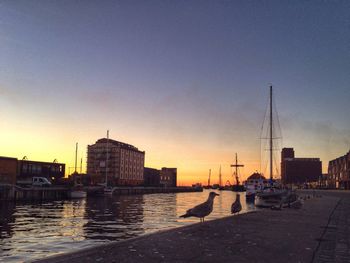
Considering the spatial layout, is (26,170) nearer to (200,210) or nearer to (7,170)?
(7,170)

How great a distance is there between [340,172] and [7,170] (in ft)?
462

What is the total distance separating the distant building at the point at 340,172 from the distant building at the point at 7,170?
123854 millimetres

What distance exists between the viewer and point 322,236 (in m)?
14.0

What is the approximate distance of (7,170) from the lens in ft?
237

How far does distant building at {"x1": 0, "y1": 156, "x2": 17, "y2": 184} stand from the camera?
71.3 metres

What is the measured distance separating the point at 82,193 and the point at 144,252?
81.0 m

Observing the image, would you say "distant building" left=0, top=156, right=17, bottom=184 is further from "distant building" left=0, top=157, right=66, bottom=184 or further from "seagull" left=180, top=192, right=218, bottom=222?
"seagull" left=180, top=192, right=218, bottom=222

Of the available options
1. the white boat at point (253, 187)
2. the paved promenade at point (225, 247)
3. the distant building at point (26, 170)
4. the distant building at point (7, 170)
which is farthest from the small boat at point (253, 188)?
the paved promenade at point (225, 247)

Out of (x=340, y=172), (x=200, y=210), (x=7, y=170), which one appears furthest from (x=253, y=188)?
(x=340, y=172)

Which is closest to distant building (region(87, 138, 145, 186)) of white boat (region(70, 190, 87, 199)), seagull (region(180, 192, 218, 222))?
white boat (region(70, 190, 87, 199))

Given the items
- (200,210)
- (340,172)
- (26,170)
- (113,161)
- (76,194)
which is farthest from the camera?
(113,161)

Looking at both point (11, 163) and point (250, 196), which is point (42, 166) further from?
point (250, 196)

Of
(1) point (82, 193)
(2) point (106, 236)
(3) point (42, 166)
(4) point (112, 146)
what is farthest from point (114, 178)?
(2) point (106, 236)

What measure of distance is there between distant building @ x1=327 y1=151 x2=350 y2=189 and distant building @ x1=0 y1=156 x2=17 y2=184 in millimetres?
123854
